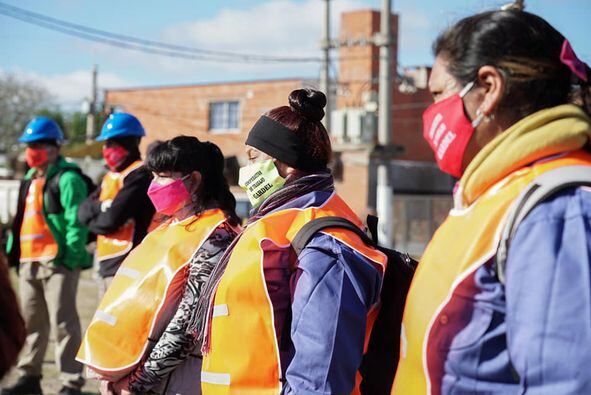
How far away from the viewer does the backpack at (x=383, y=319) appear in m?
2.75

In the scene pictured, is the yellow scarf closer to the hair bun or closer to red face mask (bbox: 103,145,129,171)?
the hair bun

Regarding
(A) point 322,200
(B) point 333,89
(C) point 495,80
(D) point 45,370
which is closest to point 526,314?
(C) point 495,80

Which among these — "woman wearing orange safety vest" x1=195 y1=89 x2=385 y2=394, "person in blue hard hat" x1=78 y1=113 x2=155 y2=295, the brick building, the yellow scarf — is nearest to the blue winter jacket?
the yellow scarf

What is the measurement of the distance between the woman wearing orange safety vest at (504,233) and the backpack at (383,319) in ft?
2.26

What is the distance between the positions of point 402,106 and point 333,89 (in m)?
6.65

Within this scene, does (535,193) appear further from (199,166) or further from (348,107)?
(348,107)

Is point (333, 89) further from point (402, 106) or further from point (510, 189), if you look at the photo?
point (510, 189)

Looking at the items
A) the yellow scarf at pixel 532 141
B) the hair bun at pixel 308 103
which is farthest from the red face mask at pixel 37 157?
the yellow scarf at pixel 532 141

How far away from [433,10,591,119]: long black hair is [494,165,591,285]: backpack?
22 centimetres

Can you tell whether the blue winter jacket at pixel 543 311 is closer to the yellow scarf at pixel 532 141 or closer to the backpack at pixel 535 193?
the backpack at pixel 535 193

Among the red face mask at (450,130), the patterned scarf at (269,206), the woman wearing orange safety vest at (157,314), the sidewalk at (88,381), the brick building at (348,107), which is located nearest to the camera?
the red face mask at (450,130)

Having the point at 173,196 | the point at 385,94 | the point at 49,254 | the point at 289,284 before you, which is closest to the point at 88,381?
the point at 49,254

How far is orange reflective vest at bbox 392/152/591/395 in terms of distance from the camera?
181cm

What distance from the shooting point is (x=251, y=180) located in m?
3.16
